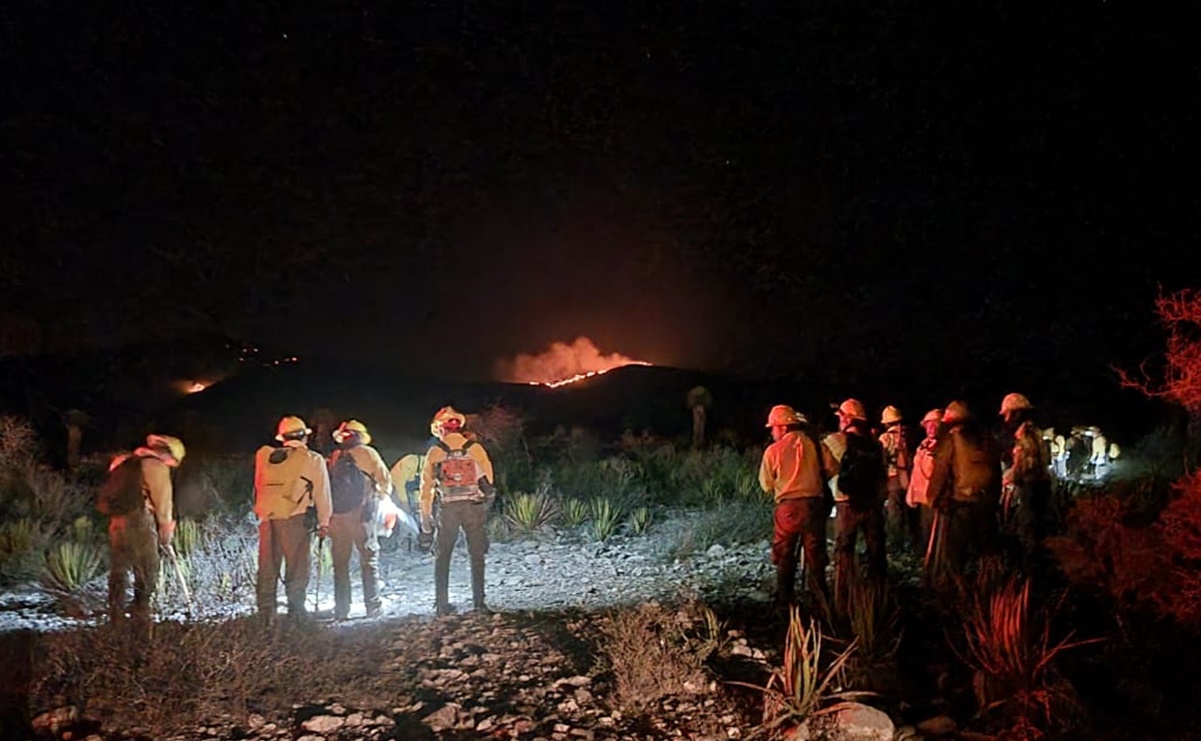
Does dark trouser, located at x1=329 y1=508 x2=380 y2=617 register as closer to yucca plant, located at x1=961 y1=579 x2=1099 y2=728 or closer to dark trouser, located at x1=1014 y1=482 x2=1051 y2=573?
yucca plant, located at x1=961 y1=579 x2=1099 y2=728

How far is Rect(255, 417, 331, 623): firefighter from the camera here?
7613 mm

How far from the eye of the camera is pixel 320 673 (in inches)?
229

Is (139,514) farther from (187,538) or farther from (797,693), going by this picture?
(797,693)

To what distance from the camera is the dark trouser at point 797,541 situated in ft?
25.2

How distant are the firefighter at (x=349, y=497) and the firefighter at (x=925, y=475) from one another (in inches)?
194

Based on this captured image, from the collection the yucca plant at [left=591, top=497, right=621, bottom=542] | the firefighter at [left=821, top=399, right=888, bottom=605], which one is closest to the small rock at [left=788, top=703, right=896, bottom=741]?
the firefighter at [left=821, top=399, right=888, bottom=605]

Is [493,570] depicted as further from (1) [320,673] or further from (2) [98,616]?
(1) [320,673]

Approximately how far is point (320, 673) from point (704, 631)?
8.87 ft

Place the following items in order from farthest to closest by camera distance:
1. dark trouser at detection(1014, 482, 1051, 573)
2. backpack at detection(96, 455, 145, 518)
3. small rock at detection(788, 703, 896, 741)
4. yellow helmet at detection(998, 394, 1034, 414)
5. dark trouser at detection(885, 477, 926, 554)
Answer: dark trouser at detection(885, 477, 926, 554) < dark trouser at detection(1014, 482, 1051, 573) < yellow helmet at detection(998, 394, 1034, 414) < backpack at detection(96, 455, 145, 518) < small rock at detection(788, 703, 896, 741)

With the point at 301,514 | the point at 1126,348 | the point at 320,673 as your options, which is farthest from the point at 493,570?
the point at 1126,348

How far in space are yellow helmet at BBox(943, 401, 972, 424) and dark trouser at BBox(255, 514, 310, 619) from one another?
5529 millimetres

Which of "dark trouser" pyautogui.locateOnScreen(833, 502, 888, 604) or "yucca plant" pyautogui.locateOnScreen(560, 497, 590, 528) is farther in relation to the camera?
"yucca plant" pyautogui.locateOnScreen(560, 497, 590, 528)

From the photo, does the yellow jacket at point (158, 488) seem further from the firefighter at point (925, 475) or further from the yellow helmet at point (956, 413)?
the yellow helmet at point (956, 413)

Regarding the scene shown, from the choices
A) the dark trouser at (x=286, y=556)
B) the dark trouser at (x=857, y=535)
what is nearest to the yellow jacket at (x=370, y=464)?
the dark trouser at (x=286, y=556)
